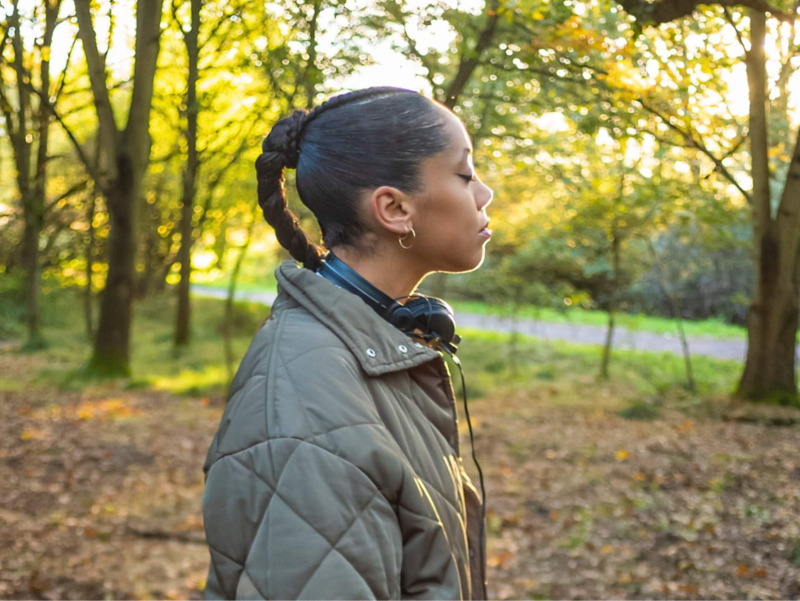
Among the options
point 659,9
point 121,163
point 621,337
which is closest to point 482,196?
point 659,9

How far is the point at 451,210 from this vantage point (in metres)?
1.58

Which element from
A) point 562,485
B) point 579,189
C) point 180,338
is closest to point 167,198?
point 180,338

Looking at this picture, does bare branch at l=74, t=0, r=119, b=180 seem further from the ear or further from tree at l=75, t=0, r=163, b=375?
the ear

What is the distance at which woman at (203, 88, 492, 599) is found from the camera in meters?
1.14

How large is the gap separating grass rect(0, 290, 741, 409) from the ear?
896 cm

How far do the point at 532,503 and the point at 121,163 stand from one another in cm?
620

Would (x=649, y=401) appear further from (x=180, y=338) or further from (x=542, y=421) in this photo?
(x=180, y=338)

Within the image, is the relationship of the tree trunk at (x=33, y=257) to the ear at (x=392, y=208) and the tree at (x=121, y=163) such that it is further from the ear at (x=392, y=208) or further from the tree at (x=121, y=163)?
the ear at (x=392, y=208)

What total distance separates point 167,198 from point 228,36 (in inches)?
441

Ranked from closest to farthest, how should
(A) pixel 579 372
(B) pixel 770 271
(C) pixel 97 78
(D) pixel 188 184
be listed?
(C) pixel 97 78 → (B) pixel 770 271 → (D) pixel 188 184 → (A) pixel 579 372

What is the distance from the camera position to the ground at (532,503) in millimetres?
4543

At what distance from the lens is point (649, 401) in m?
10.3

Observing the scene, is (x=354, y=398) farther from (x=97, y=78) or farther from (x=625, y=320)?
(x=625, y=320)

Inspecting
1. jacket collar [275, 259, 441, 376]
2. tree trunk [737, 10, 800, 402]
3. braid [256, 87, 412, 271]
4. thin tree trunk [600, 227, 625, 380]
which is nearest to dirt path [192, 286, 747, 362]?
thin tree trunk [600, 227, 625, 380]
